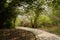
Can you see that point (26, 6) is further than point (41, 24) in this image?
No

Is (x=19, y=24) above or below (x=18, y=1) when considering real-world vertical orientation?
below

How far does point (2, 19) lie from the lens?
15.3 meters

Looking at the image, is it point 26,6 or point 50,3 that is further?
point 26,6

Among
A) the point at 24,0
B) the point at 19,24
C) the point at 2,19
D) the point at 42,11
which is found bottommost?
the point at 19,24

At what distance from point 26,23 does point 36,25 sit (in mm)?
1856

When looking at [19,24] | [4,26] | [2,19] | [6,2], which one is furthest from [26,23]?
[6,2]

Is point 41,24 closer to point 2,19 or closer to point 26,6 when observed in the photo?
point 2,19

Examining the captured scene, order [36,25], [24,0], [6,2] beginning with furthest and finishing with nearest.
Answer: [36,25] < [6,2] < [24,0]

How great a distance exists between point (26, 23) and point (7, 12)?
9835 millimetres

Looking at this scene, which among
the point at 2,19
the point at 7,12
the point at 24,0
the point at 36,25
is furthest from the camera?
the point at 36,25

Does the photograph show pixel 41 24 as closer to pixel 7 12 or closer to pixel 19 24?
pixel 19 24

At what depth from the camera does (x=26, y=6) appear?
437 inches

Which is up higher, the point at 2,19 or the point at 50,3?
the point at 50,3

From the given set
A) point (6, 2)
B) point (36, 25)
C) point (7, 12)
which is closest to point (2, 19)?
point (7, 12)
